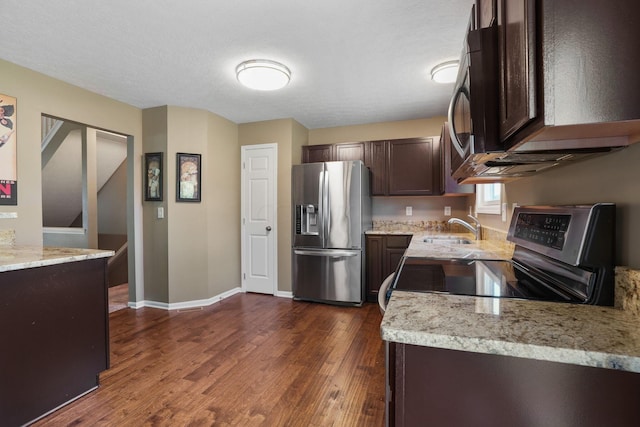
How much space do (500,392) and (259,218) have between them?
3630mm

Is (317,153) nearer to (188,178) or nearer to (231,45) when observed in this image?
(188,178)

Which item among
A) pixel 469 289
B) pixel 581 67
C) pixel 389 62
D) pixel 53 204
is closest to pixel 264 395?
pixel 469 289

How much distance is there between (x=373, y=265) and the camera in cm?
367

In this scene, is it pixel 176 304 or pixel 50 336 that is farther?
pixel 176 304

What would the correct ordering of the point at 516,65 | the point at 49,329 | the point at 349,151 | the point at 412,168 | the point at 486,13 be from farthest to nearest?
the point at 349,151 < the point at 412,168 < the point at 49,329 < the point at 486,13 < the point at 516,65

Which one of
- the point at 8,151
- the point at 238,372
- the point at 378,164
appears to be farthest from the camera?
the point at 378,164

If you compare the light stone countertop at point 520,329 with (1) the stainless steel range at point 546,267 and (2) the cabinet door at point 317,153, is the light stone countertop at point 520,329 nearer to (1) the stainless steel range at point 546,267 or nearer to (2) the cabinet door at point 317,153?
(1) the stainless steel range at point 546,267

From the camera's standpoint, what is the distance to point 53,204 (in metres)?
5.19

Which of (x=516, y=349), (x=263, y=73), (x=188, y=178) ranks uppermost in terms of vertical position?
(x=263, y=73)

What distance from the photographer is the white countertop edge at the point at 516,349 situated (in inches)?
21.7

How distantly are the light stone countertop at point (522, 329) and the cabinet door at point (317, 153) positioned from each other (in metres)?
3.42

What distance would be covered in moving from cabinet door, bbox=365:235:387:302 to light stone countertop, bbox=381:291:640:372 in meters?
2.78

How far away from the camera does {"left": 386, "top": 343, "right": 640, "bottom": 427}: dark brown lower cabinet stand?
0.59m

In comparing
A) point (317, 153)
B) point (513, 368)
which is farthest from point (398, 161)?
point (513, 368)
